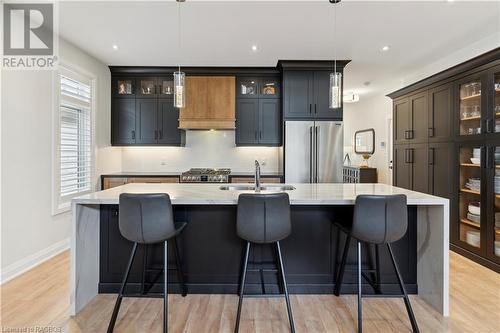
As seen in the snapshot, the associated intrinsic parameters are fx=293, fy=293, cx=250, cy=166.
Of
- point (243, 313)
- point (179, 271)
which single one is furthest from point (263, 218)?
point (179, 271)

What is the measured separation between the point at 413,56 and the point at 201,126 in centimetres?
336

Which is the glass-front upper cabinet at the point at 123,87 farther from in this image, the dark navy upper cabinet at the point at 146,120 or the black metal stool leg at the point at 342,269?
the black metal stool leg at the point at 342,269

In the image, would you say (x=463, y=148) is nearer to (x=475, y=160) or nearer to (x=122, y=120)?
(x=475, y=160)

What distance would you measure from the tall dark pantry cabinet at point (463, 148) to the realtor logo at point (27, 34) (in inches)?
180

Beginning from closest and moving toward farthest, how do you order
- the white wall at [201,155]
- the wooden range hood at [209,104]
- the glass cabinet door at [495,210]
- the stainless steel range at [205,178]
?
the glass cabinet door at [495,210], the stainless steel range at [205,178], the wooden range hood at [209,104], the white wall at [201,155]

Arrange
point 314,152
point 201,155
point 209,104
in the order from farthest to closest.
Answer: point 201,155 → point 209,104 → point 314,152

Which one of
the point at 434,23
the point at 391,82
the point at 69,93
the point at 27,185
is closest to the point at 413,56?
the point at 434,23

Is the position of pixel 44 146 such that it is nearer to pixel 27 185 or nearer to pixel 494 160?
pixel 27 185

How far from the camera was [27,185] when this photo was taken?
3.11m

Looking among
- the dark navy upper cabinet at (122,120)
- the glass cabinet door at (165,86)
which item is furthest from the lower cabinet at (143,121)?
the glass cabinet door at (165,86)

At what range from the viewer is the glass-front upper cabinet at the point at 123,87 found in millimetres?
4937

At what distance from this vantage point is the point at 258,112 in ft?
16.2

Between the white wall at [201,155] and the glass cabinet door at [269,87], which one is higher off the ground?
the glass cabinet door at [269,87]

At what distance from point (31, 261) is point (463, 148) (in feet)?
16.7
